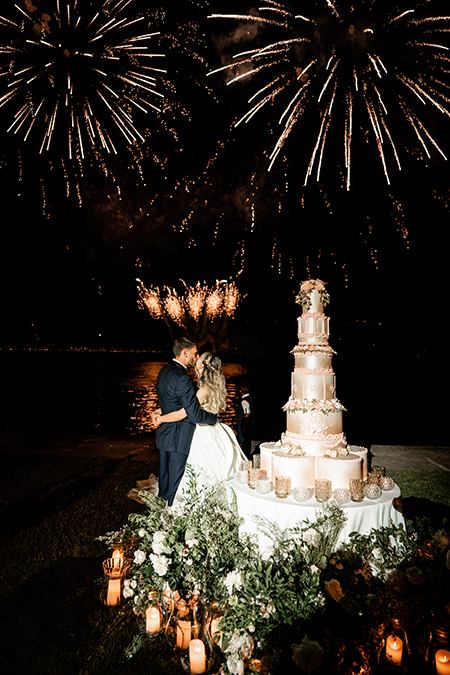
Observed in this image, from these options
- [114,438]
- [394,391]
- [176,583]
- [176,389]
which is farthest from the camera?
[394,391]

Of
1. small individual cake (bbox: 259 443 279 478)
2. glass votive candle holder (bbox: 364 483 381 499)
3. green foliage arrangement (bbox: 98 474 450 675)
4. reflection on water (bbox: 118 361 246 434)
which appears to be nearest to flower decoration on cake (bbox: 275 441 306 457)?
small individual cake (bbox: 259 443 279 478)

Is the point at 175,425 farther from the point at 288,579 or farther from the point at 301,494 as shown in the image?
the point at 288,579

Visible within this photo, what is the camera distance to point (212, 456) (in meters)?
6.50

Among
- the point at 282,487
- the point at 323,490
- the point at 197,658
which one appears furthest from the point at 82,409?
the point at 197,658

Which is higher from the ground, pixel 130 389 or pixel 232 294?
pixel 232 294

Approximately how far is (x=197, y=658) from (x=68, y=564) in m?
2.67

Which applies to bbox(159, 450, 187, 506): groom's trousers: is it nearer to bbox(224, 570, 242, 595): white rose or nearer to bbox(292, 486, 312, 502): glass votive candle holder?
bbox(292, 486, 312, 502): glass votive candle holder

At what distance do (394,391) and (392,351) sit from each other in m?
94.0

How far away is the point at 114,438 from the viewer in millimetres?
14586

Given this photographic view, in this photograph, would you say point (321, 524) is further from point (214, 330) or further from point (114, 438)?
point (214, 330)

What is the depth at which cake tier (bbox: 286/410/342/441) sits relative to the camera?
18.0 feet

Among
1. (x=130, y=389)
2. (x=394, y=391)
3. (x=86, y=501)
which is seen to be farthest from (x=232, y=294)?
(x=394, y=391)

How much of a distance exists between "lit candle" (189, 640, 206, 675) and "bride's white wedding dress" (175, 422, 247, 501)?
96.6 inches

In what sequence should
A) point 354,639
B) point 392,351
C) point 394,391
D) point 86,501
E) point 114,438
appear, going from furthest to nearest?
point 392,351
point 394,391
point 114,438
point 86,501
point 354,639
